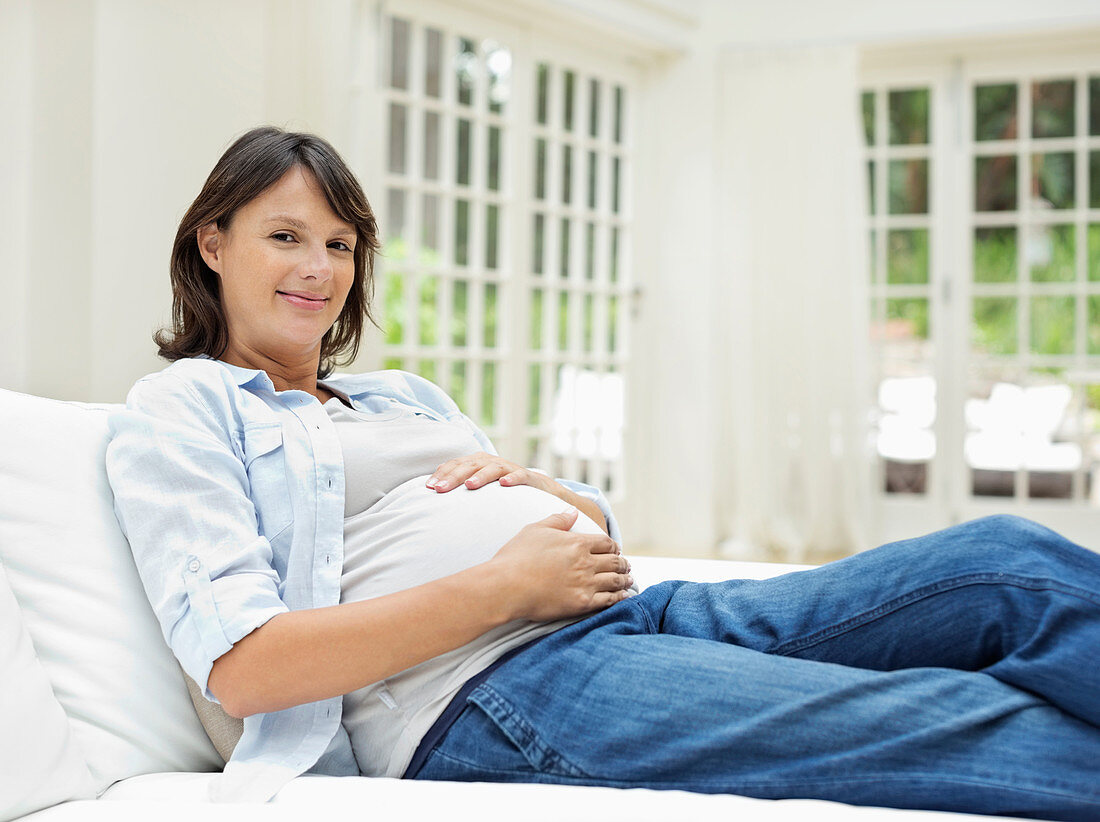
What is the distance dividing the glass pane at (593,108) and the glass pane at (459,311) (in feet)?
3.71

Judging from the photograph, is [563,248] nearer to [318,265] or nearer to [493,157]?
[493,157]

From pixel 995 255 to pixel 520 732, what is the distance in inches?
188

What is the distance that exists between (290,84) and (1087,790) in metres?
3.18

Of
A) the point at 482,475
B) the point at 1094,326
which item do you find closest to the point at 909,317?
the point at 1094,326

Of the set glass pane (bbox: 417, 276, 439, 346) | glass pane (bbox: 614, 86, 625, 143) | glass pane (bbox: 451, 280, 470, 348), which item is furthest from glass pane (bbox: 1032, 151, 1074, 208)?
glass pane (bbox: 417, 276, 439, 346)

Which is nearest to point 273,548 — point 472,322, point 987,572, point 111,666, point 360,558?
point 360,558

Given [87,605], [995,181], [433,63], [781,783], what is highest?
[433,63]

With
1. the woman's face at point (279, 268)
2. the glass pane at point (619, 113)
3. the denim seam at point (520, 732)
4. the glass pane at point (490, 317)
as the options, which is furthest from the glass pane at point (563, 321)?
the denim seam at point (520, 732)

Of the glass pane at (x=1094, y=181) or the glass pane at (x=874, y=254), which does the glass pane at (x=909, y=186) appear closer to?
the glass pane at (x=874, y=254)

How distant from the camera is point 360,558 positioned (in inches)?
48.5

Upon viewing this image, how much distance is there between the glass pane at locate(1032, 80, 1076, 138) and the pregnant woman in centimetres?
462

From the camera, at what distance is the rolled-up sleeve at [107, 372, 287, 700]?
1001 millimetres

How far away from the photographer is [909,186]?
5074mm

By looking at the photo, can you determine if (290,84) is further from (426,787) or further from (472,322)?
(426,787)
